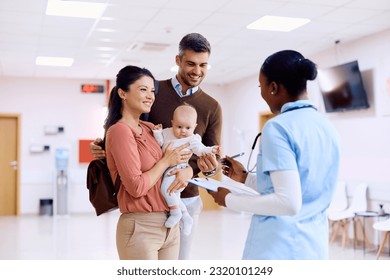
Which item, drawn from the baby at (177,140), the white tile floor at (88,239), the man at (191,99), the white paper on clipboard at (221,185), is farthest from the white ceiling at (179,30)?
the white paper on clipboard at (221,185)

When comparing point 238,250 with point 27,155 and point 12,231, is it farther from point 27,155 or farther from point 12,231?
point 27,155

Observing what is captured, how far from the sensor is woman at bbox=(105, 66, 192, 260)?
74.2 inches

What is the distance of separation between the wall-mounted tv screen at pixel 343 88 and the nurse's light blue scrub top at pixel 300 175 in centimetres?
463

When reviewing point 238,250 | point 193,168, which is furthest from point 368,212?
point 193,168

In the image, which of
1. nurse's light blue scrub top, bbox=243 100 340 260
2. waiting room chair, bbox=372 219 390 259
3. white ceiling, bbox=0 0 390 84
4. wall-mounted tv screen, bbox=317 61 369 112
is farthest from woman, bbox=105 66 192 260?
wall-mounted tv screen, bbox=317 61 369 112

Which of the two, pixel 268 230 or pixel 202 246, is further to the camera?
pixel 202 246

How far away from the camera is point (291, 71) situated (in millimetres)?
1603

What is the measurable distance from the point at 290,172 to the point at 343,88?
16.2 ft

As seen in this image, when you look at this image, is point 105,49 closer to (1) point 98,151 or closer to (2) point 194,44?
(2) point 194,44

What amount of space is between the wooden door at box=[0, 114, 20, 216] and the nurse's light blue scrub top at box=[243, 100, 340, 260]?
27.2ft

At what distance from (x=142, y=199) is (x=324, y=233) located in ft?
2.07

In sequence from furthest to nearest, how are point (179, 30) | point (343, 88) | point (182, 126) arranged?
point (343, 88) → point (179, 30) → point (182, 126)

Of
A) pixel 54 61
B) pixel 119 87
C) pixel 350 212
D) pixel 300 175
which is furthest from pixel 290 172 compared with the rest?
pixel 54 61

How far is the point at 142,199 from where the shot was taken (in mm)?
1929
